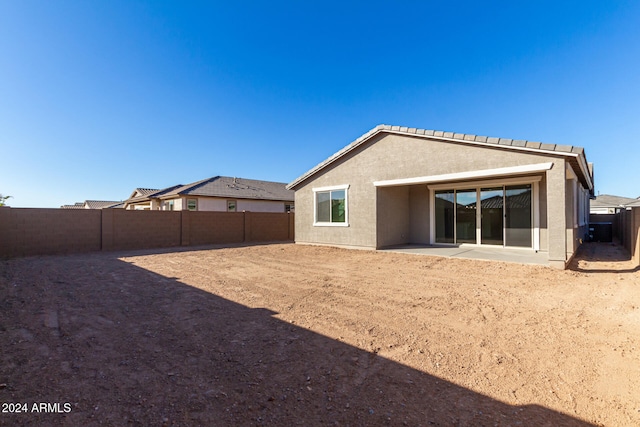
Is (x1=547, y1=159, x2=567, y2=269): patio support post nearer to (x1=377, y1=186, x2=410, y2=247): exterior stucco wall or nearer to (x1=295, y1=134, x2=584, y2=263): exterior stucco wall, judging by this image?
(x1=295, y1=134, x2=584, y2=263): exterior stucco wall

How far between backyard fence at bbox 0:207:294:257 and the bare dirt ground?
6646 mm

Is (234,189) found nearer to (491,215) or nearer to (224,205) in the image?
(224,205)

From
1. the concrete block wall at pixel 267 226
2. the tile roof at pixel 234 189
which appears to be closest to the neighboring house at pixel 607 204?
the concrete block wall at pixel 267 226

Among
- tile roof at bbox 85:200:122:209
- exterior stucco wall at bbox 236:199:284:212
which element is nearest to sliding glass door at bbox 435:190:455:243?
exterior stucco wall at bbox 236:199:284:212

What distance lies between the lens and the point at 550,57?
443 inches

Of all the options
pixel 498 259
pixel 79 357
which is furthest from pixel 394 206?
pixel 79 357

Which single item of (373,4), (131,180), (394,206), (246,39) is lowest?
(394,206)

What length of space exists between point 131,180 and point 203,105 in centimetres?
2345

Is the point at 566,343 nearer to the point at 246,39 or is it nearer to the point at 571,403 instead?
the point at 571,403

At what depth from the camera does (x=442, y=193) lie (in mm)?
11953

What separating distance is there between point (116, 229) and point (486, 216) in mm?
16114

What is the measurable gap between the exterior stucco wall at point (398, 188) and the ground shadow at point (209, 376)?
7.59m

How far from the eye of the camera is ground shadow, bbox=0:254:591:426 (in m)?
2.13

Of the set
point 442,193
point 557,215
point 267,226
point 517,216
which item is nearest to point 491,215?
point 517,216
